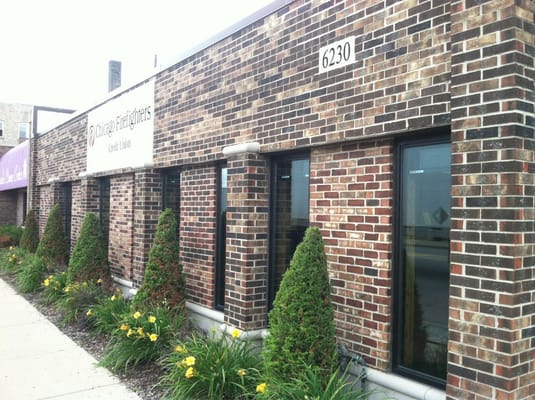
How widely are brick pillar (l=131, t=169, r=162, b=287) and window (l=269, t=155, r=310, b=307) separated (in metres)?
3.11

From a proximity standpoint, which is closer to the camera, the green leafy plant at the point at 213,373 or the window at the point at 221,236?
the green leafy plant at the point at 213,373

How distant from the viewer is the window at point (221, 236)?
268 inches

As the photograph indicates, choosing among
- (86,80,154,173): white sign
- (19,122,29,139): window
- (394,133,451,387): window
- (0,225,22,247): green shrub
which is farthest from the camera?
(19,122,29,139): window

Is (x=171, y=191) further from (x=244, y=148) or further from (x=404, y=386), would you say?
(x=404, y=386)

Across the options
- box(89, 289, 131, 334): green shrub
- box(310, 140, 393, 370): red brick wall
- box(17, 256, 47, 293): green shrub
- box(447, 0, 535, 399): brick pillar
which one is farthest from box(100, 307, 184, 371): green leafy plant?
box(17, 256, 47, 293): green shrub

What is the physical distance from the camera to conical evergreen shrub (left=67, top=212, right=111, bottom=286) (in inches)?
356

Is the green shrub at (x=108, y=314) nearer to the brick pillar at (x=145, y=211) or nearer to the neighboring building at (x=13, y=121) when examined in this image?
the brick pillar at (x=145, y=211)

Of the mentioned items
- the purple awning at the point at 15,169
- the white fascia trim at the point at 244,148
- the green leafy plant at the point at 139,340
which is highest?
the purple awning at the point at 15,169

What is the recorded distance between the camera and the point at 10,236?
17328mm

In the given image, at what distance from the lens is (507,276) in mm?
3172

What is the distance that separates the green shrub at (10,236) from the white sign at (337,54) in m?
15.5

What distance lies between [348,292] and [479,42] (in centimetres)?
242

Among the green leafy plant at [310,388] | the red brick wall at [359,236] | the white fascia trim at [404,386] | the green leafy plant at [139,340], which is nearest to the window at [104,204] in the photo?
the green leafy plant at [139,340]

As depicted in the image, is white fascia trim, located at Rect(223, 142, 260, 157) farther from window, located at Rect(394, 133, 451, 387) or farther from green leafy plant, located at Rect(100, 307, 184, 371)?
green leafy plant, located at Rect(100, 307, 184, 371)
